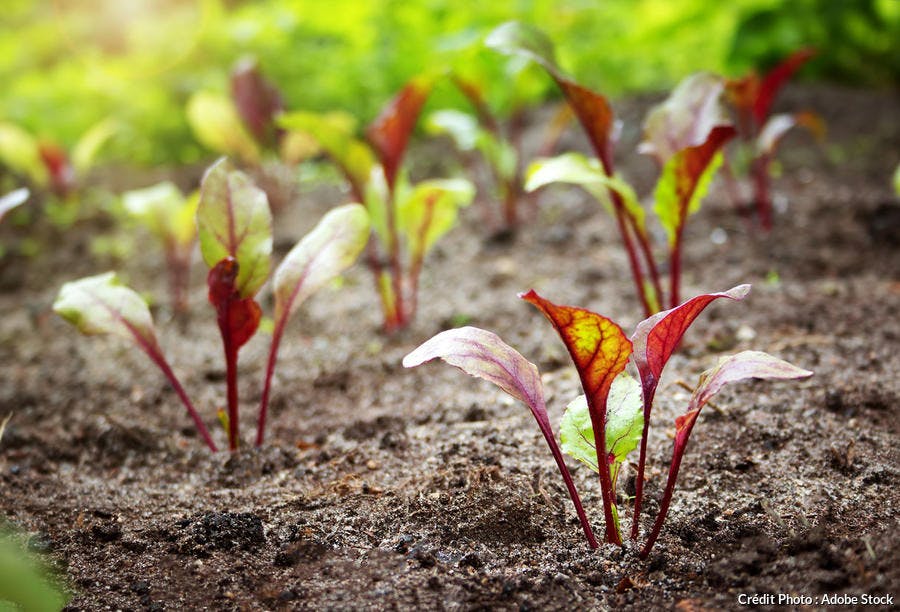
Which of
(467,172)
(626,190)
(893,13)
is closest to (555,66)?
(626,190)

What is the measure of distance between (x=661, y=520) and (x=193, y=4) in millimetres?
4884

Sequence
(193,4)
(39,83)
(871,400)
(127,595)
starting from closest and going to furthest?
1. (127,595)
2. (871,400)
3. (39,83)
4. (193,4)

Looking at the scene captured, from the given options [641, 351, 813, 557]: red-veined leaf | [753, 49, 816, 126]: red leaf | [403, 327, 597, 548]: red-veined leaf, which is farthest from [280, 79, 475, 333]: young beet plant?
[753, 49, 816, 126]: red leaf

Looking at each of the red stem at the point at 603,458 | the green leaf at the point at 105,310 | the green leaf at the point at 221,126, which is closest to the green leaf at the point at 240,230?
the green leaf at the point at 105,310

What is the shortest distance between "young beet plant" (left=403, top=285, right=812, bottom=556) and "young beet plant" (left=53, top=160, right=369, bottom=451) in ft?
1.58

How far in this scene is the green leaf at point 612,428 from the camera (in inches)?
46.8

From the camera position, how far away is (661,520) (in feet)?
3.71

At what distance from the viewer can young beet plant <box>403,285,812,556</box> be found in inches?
41.3

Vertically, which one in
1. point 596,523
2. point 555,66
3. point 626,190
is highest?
point 555,66

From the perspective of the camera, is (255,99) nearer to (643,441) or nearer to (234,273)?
(234,273)

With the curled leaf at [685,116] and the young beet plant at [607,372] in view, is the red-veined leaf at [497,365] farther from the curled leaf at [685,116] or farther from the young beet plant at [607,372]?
the curled leaf at [685,116]

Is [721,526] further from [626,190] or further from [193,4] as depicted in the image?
[193,4]

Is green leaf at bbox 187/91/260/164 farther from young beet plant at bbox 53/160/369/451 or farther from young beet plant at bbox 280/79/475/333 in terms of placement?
young beet plant at bbox 53/160/369/451

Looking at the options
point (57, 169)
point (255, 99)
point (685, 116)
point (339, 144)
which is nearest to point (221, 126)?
point (255, 99)
